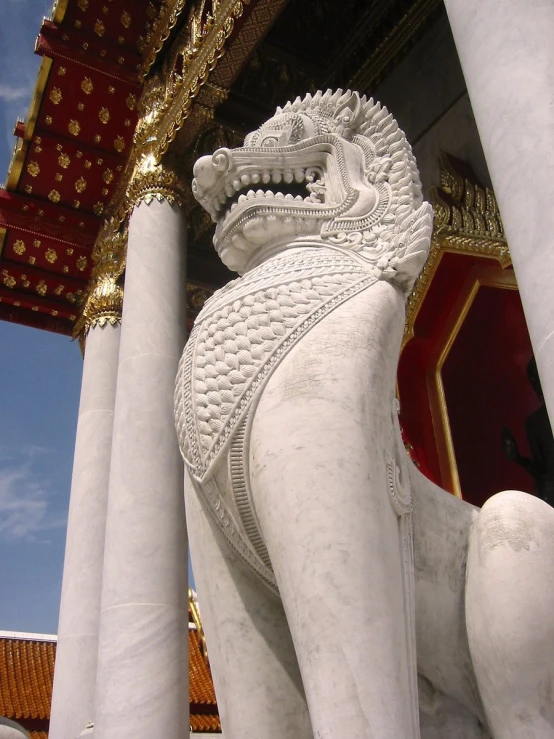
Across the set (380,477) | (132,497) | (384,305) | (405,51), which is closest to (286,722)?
(380,477)

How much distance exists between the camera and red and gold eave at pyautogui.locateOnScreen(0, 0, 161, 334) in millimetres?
5945

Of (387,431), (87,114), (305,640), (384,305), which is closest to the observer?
(305,640)

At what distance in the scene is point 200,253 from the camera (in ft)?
23.5

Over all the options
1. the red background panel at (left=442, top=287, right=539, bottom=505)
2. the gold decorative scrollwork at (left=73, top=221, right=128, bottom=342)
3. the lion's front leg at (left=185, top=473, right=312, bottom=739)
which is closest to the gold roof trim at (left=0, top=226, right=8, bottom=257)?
the gold decorative scrollwork at (left=73, top=221, right=128, bottom=342)

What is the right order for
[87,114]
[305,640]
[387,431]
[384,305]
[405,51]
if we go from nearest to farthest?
[305,640], [387,431], [384,305], [405,51], [87,114]

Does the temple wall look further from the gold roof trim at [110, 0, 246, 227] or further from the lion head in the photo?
the lion head

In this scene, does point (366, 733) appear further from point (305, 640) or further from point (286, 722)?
point (286, 722)

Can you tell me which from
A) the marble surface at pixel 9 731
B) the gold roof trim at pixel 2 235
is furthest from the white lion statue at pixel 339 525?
the gold roof trim at pixel 2 235

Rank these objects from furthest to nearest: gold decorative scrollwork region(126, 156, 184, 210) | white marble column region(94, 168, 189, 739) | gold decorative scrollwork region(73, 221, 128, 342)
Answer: gold decorative scrollwork region(73, 221, 128, 342) → gold decorative scrollwork region(126, 156, 184, 210) → white marble column region(94, 168, 189, 739)

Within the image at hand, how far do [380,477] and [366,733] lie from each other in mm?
460

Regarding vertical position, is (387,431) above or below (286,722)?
above

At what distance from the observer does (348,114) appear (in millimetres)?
2076

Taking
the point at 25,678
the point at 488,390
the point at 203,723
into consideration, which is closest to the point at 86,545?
the point at 488,390

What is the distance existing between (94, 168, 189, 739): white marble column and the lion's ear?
2.55 meters
